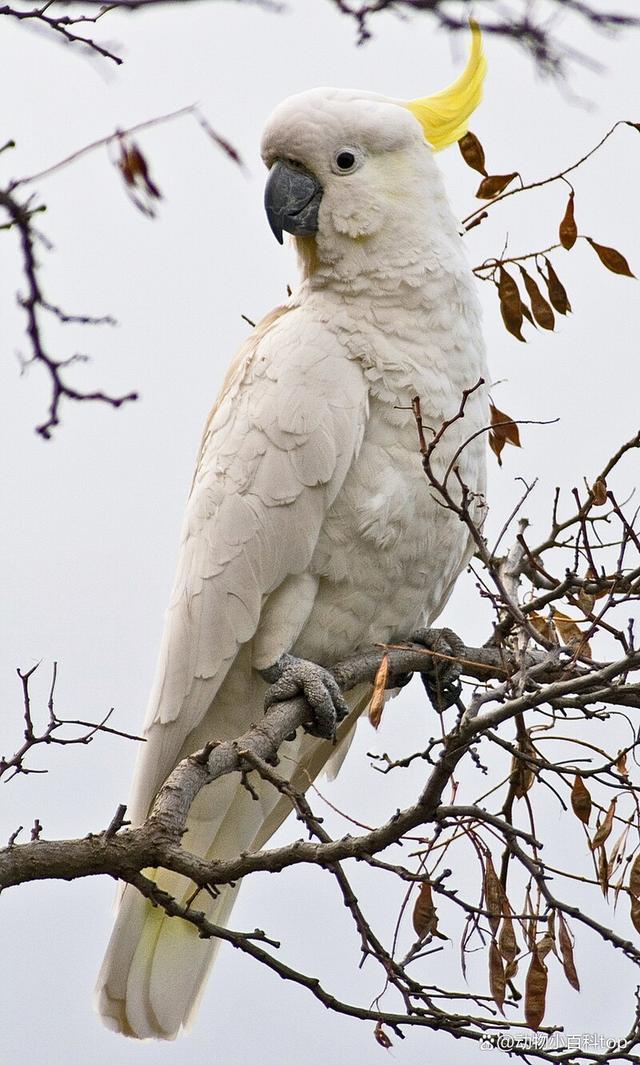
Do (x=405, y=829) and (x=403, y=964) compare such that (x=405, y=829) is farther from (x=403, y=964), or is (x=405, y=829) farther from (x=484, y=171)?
(x=484, y=171)

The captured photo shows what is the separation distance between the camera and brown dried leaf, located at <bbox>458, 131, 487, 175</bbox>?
10.6ft

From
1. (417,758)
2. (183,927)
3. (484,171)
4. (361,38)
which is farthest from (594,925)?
(484,171)

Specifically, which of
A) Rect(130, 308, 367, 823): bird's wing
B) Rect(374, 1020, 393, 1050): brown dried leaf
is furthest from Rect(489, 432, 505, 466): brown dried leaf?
Rect(374, 1020, 393, 1050): brown dried leaf

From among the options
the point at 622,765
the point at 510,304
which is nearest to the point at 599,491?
the point at 622,765

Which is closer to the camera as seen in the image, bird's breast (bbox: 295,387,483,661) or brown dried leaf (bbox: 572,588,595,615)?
brown dried leaf (bbox: 572,588,595,615)

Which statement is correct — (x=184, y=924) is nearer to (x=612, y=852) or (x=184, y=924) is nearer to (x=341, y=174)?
(x=612, y=852)

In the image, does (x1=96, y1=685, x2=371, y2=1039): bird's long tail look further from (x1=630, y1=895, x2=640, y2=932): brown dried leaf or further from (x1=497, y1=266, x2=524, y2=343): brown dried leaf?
(x1=497, y1=266, x2=524, y2=343): brown dried leaf

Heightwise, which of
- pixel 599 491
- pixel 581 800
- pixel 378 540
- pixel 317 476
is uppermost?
pixel 317 476

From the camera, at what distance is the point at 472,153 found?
3246 millimetres

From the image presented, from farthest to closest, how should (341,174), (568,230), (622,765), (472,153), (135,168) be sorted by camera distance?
1. (341,174)
2. (472,153)
3. (568,230)
4. (622,765)
5. (135,168)

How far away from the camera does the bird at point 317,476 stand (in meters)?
3.18

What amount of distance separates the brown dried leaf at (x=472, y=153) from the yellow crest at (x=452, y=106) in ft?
1.24

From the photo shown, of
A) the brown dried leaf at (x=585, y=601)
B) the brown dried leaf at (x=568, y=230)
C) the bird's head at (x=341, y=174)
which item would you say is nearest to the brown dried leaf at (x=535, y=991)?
the brown dried leaf at (x=585, y=601)

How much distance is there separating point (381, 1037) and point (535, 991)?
377 mm
